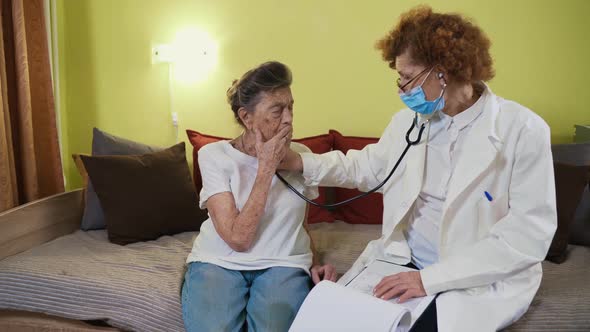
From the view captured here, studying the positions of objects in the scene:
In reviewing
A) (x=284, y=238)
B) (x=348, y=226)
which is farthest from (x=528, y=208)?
(x=348, y=226)

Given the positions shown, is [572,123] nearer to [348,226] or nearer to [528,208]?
[348,226]

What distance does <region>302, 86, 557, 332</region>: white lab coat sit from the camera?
139cm

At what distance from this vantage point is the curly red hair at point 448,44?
1454mm

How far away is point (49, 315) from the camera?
1858 millimetres

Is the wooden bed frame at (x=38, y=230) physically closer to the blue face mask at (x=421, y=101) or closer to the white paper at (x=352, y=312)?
the white paper at (x=352, y=312)

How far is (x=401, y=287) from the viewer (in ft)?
4.72

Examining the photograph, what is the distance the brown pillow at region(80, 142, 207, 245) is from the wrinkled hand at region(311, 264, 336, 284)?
2.52 ft

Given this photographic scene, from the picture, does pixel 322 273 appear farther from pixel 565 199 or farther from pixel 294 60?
pixel 294 60

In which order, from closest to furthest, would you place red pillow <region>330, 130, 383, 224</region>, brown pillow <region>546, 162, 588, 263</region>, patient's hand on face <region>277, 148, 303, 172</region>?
1. patient's hand on face <region>277, 148, 303, 172</region>
2. brown pillow <region>546, 162, 588, 263</region>
3. red pillow <region>330, 130, 383, 224</region>

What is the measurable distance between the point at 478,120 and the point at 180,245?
1.24 metres

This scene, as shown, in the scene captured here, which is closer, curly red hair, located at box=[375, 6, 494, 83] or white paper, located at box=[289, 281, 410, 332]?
white paper, located at box=[289, 281, 410, 332]

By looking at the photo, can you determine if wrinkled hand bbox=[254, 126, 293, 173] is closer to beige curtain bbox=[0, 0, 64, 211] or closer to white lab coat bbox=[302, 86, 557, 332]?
white lab coat bbox=[302, 86, 557, 332]

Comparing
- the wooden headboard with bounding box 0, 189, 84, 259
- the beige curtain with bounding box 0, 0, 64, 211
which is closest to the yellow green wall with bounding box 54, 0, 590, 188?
the beige curtain with bounding box 0, 0, 64, 211

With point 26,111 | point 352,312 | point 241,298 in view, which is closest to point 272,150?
point 241,298
